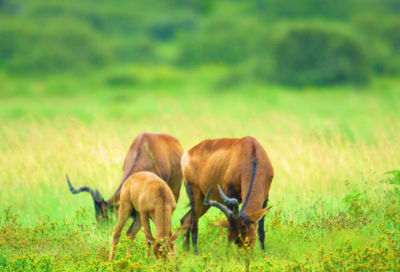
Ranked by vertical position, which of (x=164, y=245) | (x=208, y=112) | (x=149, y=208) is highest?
(x=149, y=208)

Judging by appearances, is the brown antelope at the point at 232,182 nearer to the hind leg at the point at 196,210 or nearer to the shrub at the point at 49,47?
the hind leg at the point at 196,210

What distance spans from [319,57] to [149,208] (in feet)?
82.1

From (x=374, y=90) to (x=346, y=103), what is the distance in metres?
4.34

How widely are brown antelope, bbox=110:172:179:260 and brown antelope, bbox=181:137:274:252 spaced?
1.54ft

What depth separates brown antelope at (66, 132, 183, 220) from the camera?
9289 millimetres

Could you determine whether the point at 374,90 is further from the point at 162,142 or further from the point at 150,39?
the point at 162,142

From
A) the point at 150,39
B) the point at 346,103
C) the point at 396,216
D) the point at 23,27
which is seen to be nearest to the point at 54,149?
the point at 396,216

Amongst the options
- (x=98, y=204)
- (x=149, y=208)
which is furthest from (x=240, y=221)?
(x=98, y=204)

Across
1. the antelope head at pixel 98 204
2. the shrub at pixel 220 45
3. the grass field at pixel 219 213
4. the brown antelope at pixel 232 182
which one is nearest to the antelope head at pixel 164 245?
the grass field at pixel 219 213

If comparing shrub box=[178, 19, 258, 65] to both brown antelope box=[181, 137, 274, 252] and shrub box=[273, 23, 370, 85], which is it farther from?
brown antelope box=[181, 137, 274, 252]

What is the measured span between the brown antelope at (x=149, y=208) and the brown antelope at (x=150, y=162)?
0.85m

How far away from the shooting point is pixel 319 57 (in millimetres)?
31453

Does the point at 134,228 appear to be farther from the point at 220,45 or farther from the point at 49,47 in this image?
the point at 220,45

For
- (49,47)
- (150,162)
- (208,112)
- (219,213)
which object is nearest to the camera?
(219,213)
